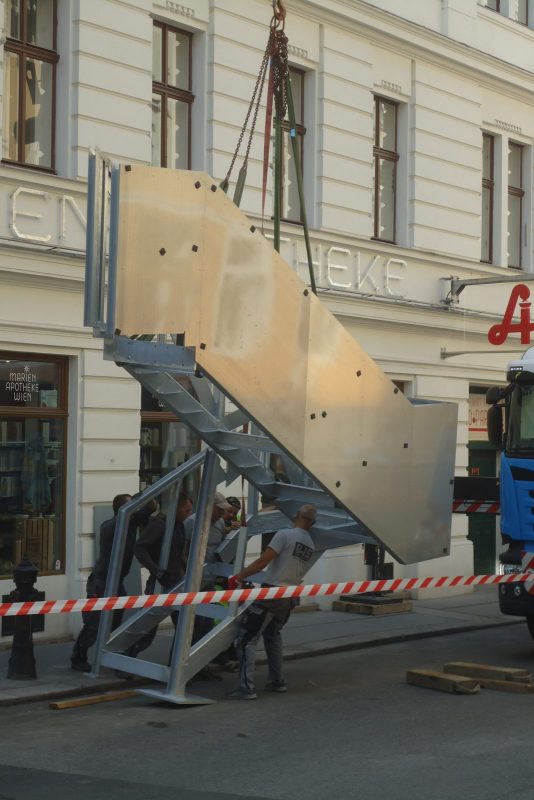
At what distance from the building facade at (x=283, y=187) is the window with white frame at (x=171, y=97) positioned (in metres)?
0.02

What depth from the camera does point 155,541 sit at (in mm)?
12164

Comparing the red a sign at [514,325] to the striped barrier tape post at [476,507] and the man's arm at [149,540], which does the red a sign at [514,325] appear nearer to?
the striped barrier tape post at [476,507]

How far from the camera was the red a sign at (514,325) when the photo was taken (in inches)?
747

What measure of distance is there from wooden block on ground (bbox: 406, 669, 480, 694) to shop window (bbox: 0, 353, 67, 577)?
4595mm

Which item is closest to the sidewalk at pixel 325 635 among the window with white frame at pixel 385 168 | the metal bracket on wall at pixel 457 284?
the metal bracket on wall at pixel 457 284

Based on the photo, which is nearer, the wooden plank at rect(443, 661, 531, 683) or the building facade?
the wooden plank at rect(443, 661, 531, 683)

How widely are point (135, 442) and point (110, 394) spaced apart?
0.70 m

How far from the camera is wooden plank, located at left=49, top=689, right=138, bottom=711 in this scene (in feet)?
35.1

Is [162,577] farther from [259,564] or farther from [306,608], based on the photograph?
[306,608]

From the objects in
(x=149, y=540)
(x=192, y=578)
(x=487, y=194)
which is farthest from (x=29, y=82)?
(x=487, y=194)

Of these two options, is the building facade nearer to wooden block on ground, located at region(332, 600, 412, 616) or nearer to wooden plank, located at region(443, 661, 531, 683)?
wooden block on ground, located at region(332, 600, 412, 616)

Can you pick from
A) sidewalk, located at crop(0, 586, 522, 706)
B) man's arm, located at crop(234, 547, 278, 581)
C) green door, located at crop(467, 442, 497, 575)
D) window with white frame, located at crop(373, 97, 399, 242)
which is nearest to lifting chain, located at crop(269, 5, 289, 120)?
man's arm, located at crop(234, 547, 278, 581)

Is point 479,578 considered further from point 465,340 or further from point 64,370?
point 465,340

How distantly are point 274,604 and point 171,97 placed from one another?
7.52 meters
